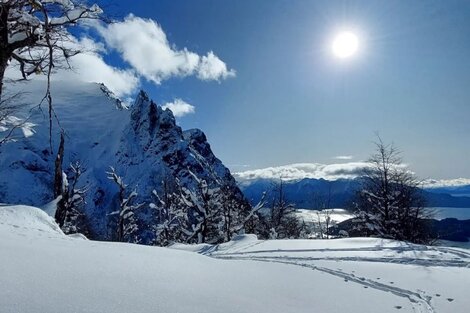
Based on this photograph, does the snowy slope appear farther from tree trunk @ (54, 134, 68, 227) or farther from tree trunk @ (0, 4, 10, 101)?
tree trunk @ (54, 134, 68, 227)

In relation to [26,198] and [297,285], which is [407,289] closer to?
[297,285]

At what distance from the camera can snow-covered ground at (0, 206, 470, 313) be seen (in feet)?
11.7

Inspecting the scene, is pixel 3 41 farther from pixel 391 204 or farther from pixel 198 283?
pixel 391 204

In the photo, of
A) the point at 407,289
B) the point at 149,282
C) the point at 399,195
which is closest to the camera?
the point at 149,282

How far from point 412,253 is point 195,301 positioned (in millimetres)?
9007

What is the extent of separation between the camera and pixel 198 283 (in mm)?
4953

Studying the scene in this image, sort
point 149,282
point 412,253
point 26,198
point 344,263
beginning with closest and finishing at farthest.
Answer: point 149,282
point 344,263
point 412,253
point 26,198

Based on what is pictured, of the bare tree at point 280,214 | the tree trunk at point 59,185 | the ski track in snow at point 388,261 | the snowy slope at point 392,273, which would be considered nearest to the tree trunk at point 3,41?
the snowy slope at point 392,273

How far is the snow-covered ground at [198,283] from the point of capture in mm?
3566

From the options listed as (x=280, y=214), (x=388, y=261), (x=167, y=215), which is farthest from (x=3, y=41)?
(x=280, y=214)

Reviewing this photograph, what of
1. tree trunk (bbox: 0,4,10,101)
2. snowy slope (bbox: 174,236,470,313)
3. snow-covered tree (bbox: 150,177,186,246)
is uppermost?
tree trunk (bbox: 0,4,10,101)

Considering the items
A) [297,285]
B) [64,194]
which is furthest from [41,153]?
[297,285]

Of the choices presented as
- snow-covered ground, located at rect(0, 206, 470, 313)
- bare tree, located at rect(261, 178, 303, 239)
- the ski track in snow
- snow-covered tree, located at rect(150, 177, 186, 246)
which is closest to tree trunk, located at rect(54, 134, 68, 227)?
snow-covered ground, located at rect(0, 206, 470, 313)

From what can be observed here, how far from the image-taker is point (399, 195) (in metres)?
25.4
